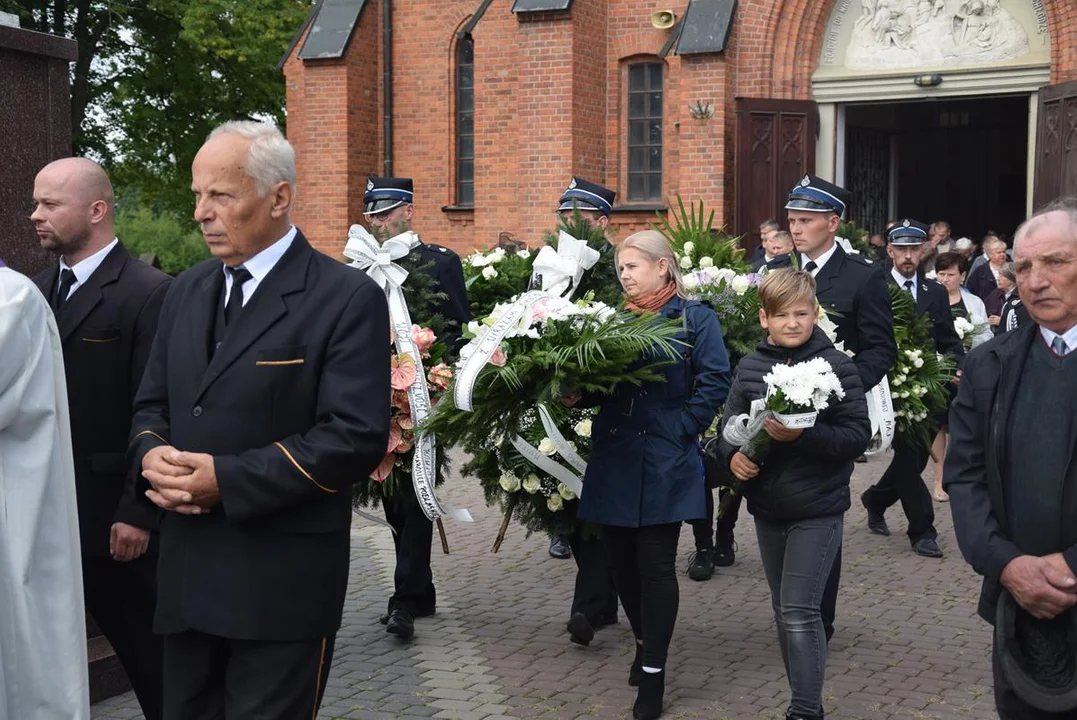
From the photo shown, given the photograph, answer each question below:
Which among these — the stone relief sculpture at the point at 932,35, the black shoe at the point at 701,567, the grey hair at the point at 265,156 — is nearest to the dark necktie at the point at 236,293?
the grey hair at the point at 265,156

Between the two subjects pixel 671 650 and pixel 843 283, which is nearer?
pixel 671 650

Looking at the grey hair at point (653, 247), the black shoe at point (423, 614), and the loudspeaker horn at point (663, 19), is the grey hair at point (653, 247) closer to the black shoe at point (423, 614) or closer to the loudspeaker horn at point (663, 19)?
the black shoe at point (423, 614)

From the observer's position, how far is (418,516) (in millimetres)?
7449

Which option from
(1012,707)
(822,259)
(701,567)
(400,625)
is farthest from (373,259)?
(1012,707)

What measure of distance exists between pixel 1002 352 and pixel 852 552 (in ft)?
18.1

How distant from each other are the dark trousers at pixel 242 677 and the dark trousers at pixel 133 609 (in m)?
1.26

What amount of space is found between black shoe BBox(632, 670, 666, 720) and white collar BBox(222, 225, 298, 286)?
2.88 meters

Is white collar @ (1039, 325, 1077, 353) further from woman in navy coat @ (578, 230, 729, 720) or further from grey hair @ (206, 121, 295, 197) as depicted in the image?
grey hair @ (206, 121, 295, 197)

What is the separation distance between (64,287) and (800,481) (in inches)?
115

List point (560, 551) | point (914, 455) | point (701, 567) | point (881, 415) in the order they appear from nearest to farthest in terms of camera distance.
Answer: point (881, 415) → point (701, 567) → point (914, 455) → point (560, 551)

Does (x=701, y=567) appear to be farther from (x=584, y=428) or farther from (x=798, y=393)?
(x=798, y=393)

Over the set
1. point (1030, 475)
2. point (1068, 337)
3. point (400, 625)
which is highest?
point (1068, 337)

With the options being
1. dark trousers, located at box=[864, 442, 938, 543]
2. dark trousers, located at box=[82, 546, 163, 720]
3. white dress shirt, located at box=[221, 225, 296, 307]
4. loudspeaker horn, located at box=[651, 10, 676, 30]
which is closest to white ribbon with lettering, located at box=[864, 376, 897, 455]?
dark trousers, located at box=[864, 442, 938, 543]

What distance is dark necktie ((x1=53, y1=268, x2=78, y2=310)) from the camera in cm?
513
